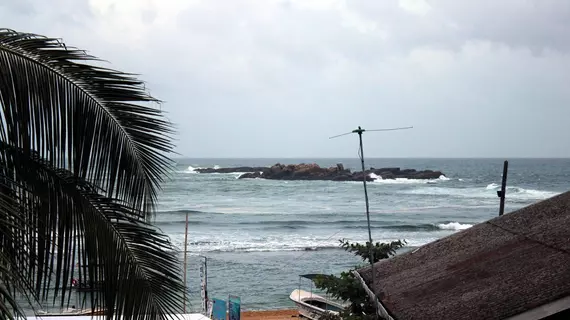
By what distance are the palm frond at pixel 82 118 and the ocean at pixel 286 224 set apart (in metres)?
0.26

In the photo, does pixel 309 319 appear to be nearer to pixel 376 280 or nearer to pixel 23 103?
pixel 376 280

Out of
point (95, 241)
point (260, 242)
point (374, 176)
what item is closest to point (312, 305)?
point (95, 241)

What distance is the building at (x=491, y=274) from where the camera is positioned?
4199mm

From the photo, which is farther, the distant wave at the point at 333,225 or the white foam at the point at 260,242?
the distant wave at the point at 333,225

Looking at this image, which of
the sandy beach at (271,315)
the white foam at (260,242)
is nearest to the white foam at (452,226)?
the white foam at (260,242)

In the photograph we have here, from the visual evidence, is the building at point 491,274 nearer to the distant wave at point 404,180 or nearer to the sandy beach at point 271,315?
the sandy beach at point 271,315

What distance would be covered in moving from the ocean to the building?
234cm

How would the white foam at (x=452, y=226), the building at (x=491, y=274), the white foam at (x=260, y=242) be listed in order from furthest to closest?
the white foam at (x=452, y=226)
the white foam at (x=260, y=242)
the building at (x=491, y=274)

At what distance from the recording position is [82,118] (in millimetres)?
3209

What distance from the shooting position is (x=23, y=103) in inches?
120

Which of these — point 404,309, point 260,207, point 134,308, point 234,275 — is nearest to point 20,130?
point 134,308

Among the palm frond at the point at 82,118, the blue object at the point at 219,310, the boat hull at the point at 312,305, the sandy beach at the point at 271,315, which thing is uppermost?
the palm frond at the point at 82,118

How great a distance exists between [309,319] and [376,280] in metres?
8.86

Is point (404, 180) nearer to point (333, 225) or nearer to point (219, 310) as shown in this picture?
point (333, 225)
